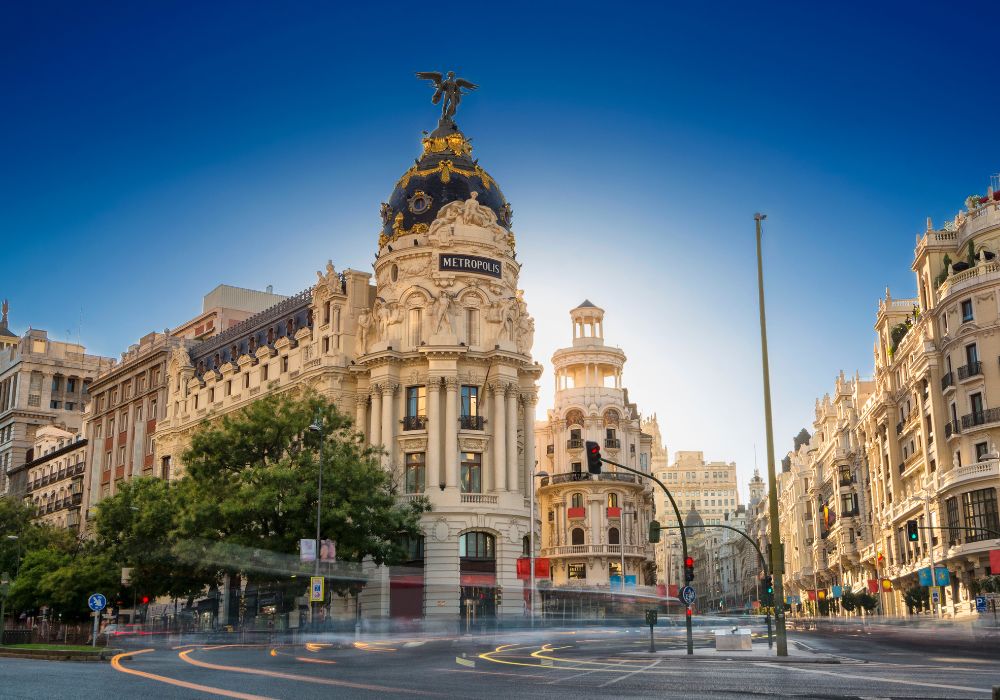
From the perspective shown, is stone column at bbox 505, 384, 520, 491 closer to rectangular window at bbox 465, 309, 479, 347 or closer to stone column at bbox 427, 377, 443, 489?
rectangular window at bbox 465, 309, 479, 347

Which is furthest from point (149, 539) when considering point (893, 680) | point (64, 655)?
point (893, 680)

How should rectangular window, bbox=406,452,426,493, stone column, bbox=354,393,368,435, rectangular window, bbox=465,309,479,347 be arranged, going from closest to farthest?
rectangular window, bbox=406,452,426,493 → rectangular window, bbox=465,309,479,347 → stone column, bbox=354,393,368,435

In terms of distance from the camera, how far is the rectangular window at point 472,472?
6612 centimetres

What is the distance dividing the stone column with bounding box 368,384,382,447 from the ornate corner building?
90mm

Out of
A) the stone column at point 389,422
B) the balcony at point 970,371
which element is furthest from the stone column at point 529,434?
the balcony at point 970,371

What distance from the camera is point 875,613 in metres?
92.1

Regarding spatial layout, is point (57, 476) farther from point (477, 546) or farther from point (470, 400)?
point (477, 546)

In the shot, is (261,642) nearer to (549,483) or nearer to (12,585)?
(12,585)

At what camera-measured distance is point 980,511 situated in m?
60.1

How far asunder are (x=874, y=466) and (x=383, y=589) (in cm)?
4657

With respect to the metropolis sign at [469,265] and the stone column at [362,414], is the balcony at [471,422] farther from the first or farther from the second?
the metropolis sign at [469,265]

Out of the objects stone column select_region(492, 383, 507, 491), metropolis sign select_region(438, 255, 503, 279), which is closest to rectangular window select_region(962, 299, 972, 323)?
stone column select_region(492, 383, 507, 491)

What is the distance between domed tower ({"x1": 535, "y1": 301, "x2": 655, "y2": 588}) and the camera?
9538 centimetres

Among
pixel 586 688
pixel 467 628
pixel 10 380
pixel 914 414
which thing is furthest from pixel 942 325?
pixel 10 380
